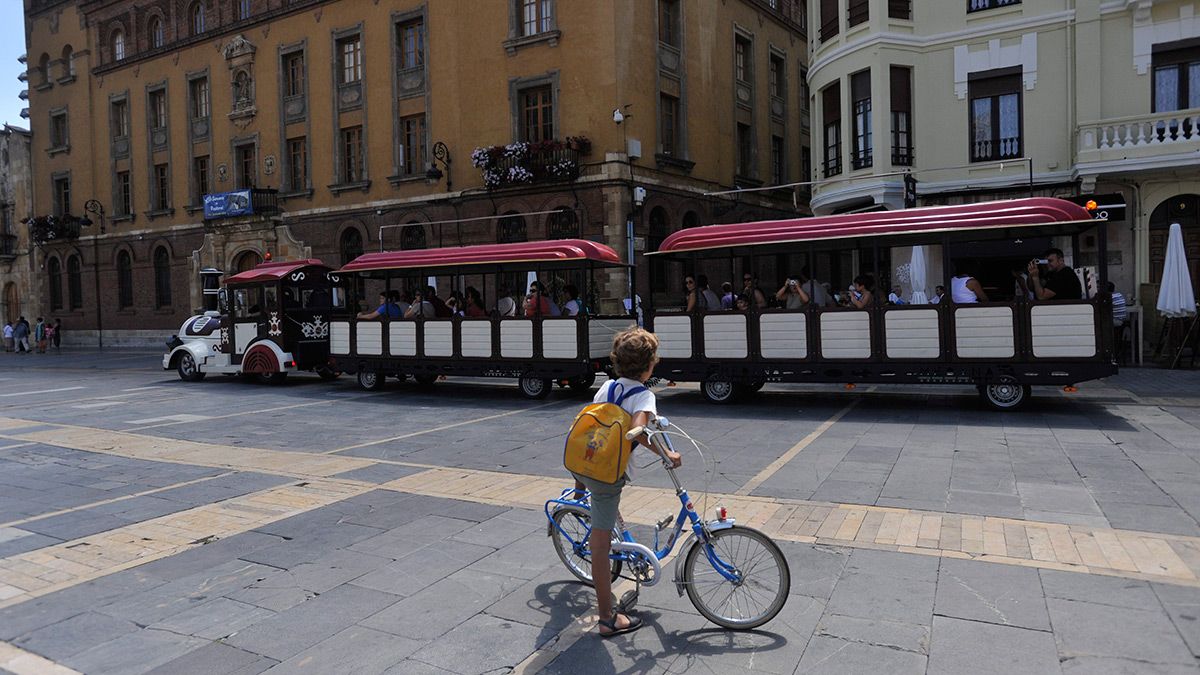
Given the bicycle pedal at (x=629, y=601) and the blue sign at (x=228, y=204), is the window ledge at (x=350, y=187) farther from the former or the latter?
the bicycle pedal at (x=629, y=601)

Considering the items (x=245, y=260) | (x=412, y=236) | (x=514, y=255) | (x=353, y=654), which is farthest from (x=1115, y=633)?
(x=245, y=260)

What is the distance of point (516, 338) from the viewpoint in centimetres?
1459

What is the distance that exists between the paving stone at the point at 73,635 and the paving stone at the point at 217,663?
60cm

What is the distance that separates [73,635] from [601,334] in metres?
10.6

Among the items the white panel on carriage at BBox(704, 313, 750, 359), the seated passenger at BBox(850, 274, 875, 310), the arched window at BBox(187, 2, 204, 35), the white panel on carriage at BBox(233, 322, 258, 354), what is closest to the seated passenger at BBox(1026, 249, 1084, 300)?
Answer: the seated passenger at BBox(850, 274, 875, 310)

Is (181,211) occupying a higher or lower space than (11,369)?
higher

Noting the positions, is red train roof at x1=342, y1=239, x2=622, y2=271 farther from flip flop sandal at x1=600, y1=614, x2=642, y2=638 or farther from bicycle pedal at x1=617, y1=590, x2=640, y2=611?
flip flop sandal at x1=600, y1=614, x2=642, y2=638

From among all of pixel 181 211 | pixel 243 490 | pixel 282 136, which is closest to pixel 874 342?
pixel 243 490

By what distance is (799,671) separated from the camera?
11.8 feet

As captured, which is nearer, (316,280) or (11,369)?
(316,280)

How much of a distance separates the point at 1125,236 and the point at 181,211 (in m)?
34.5

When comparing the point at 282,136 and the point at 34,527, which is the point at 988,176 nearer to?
the point at 34,527

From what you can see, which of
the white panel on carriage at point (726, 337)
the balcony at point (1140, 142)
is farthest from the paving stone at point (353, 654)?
the balcony at point (1140, 142)

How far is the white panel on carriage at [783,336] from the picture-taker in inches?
488
